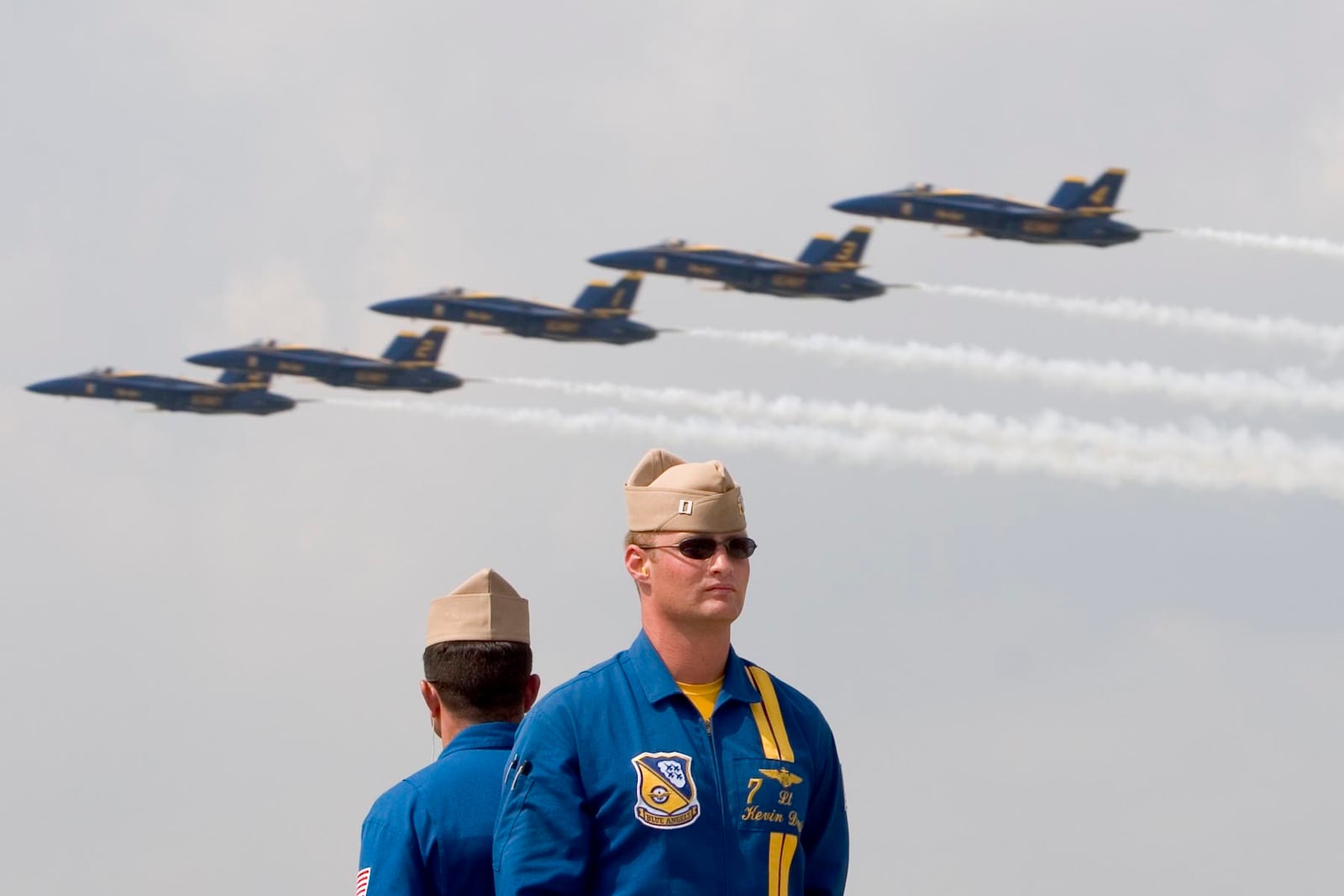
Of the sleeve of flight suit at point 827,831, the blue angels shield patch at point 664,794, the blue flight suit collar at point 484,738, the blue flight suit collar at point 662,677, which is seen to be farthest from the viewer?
the blue flight suit collar at point 484,738

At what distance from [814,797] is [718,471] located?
135 cm

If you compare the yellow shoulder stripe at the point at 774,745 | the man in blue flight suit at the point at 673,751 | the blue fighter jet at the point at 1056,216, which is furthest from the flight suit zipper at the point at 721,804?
the blue fighter jet at the point at 1056,216

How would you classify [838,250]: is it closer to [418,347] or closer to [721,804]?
[418,347]

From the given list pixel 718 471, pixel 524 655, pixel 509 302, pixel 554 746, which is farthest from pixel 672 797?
pixel 509 302

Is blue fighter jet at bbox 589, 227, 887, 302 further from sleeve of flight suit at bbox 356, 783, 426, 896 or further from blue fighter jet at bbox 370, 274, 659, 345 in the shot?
sleeve of flight suit at bbox 356, 783, 426, 896

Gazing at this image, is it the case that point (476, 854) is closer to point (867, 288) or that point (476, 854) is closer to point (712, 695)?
point (712, 695)

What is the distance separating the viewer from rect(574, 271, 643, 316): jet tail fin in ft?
330

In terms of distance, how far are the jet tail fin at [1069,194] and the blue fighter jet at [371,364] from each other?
102 ft

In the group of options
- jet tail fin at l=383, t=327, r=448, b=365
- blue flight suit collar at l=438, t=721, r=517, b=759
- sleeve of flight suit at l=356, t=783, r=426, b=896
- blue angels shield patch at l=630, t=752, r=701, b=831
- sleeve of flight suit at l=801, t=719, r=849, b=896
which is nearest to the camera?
blue angels shield patch at l=630, t=752, r=701, b=831

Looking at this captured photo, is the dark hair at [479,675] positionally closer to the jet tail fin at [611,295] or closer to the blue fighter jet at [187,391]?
the jet tail fin at [611,295]

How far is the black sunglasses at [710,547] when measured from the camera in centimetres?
829

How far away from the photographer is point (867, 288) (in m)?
93.3

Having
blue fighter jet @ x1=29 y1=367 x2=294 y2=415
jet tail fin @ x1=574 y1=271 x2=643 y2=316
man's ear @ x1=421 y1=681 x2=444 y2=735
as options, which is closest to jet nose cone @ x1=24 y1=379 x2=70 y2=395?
blue fighter jet @ x1=29 y1=367 x2=294 y2=415

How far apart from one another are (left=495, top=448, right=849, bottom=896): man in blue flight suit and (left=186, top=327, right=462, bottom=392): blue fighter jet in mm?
97008
